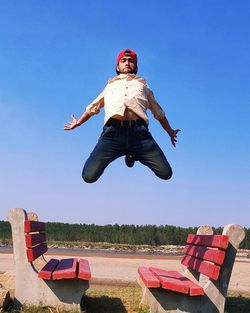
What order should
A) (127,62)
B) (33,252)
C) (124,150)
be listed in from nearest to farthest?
1. (124,150)
2. (127,62)
3. (33,252)

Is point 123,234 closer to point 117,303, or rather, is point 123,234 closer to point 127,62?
point 117,303

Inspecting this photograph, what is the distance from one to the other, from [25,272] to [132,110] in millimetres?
2635

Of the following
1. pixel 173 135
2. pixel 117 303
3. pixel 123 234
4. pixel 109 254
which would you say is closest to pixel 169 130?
pixel 173 135

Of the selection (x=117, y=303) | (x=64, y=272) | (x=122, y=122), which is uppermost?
(x=122, y=122)

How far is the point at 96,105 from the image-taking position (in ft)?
20.8

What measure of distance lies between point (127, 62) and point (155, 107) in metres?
0.70

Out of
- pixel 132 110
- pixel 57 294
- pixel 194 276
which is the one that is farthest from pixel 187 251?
pixel 132 110

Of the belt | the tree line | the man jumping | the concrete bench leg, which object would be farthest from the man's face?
the tree line

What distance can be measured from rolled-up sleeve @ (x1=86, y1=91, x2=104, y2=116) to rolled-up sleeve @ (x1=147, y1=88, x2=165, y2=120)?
0.65 metres

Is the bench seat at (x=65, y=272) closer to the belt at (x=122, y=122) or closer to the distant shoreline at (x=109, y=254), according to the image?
the belt at (x=122, y=122)

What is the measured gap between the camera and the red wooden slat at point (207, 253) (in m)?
5.49

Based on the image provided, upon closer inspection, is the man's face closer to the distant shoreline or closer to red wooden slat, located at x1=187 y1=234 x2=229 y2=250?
red wooden slat, located at x1=187 y1=234 x2=229 y2=250

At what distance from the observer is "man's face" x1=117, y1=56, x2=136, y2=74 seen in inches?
244

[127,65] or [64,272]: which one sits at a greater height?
[127,65]
